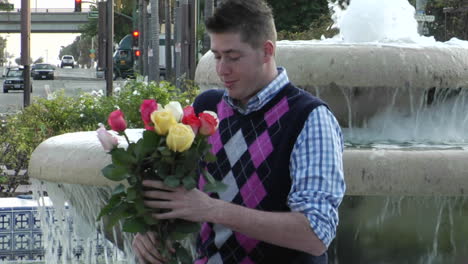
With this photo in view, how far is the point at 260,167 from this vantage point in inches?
Answer: 108

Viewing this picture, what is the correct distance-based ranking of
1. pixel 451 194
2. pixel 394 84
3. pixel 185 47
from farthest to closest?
pixel 185 47, pixel 394 84, pixel 451 194

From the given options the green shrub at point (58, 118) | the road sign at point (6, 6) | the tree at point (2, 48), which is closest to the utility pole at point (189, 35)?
the green shrub at point (58, 118)

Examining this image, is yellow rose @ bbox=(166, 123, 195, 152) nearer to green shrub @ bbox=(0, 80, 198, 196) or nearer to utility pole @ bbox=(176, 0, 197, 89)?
green shrub @ bbox=(0, 80, 198, 196)

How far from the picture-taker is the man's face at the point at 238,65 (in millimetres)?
2727

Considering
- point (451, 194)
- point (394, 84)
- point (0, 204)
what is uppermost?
point (394, 84)

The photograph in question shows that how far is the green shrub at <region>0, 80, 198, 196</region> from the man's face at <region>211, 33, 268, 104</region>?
776cm

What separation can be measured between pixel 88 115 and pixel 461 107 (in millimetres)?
7380

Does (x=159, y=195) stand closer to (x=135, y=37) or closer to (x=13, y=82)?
(x=135, y=37)

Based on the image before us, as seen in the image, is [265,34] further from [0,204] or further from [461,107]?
[0,204]

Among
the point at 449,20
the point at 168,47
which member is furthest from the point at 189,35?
the point at 449,20

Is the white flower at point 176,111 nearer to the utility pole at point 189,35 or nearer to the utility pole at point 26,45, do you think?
the utility pole at point 26,45

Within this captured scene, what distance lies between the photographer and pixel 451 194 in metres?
4.18

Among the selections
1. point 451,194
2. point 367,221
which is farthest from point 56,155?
point 451,194

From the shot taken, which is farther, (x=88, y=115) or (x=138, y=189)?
(x=88, y=115)
